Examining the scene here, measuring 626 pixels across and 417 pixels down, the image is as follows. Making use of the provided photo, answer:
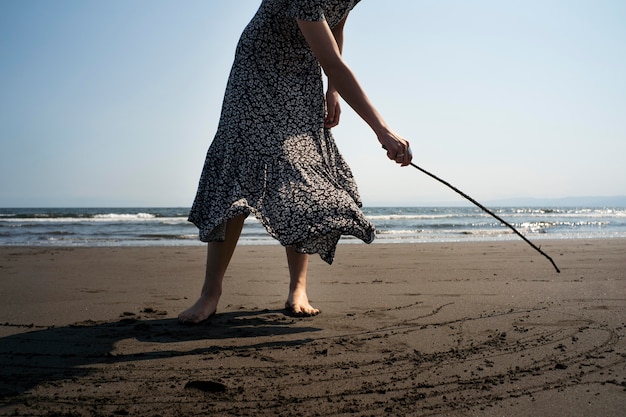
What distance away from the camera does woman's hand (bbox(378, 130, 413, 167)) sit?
2057mm

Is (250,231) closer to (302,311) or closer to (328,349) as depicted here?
(302,311)

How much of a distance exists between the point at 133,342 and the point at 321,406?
1111 mm

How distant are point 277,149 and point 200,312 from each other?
0.91m

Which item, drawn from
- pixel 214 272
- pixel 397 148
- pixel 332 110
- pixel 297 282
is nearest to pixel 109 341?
pixel 214 272

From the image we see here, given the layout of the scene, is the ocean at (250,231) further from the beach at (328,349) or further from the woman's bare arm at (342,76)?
the woman's bare arm at (342,76)

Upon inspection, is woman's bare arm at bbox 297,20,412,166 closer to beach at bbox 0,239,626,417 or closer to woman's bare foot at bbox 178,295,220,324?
beach at bbox 0,239,626,417

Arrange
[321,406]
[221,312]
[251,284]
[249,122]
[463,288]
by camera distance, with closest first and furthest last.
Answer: [321,406]
[249,122]
[221,312]
[463,288]
[251,284]

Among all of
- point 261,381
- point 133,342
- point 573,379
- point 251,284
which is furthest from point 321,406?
point 251,284

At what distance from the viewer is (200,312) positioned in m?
2.67

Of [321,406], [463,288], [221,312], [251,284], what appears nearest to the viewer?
[321,406]

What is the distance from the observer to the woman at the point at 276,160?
2359 mm

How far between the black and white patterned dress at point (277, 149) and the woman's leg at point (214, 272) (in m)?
0.07

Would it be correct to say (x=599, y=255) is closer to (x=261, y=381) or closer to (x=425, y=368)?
(x=425, y=368)

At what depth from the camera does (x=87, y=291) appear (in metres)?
3.78
